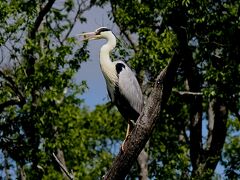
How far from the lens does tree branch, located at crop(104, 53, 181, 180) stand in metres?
7.34

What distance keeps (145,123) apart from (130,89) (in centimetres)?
316

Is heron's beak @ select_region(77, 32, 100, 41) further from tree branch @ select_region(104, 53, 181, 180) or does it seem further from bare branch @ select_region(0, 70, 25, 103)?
bare branch @ select_region(0, 70, 25, 103)

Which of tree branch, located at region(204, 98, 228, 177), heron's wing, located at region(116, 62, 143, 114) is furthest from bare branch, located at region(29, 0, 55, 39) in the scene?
heron's wing, located at region(116, 62, 143, 114)

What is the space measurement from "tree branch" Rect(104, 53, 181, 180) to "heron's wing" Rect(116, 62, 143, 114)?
2.92 m

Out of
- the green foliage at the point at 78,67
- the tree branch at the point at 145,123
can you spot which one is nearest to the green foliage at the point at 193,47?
the green foliage at the point at 78,67

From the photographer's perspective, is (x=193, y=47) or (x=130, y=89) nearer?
(x=130, y=89)

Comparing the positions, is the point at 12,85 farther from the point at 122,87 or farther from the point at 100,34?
the point at 122,87

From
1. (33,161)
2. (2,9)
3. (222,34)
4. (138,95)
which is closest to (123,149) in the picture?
(138,95)

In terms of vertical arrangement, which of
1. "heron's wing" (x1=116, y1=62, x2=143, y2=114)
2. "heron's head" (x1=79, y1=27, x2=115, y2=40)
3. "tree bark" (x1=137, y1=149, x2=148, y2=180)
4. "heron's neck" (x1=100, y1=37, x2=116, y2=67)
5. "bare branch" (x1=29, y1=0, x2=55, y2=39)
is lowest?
"heron's wing" (x1=116, y1=62, x2=143, y2=114)

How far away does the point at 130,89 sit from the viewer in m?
10.6

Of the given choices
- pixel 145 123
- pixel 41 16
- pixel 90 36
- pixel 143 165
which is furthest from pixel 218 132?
pixel 145 123

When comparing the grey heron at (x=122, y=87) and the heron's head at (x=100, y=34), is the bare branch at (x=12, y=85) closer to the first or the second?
the heron's head at (x=100, y=34)

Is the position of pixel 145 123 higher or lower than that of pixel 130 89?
lower

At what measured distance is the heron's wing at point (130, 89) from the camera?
10492 millimetres
